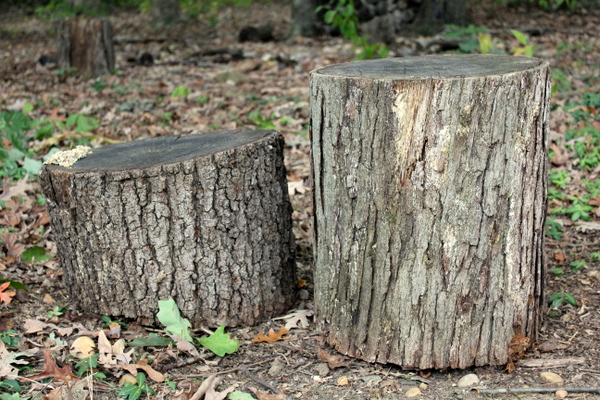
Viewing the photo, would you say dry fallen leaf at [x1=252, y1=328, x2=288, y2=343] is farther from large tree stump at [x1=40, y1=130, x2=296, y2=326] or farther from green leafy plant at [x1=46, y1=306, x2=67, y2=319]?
green leafy plant at [x1=46, y1=306, x2=67, y2=319]

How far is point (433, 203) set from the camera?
2.34 meters

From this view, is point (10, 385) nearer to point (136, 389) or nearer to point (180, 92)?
point (136, 389)

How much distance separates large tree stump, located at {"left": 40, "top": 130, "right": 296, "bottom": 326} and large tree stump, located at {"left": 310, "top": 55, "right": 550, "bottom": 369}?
1.33ft

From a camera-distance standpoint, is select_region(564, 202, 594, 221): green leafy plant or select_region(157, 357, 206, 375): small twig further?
select_region(564, 202, 594, 221): green leafy plant

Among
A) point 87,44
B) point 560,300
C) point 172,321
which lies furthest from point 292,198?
point 87,44

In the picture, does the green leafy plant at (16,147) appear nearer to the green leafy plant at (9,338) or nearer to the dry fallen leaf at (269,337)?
the green leafy plant at (9,338)

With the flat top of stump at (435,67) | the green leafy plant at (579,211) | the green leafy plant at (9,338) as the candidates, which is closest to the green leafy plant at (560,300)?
the green leafy plant at (579,211)

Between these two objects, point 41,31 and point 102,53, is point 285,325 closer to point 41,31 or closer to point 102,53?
point 102,53

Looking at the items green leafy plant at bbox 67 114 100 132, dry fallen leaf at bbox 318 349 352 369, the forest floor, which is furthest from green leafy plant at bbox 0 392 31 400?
green leafy plant at bbox 67 114 100 132

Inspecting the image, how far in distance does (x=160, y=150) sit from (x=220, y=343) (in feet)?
3.33

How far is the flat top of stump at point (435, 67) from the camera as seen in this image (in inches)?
92.5

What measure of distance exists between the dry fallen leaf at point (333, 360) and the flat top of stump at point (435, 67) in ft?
4.01

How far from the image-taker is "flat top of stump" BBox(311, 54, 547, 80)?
2.35 m

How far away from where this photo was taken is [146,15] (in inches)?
650
